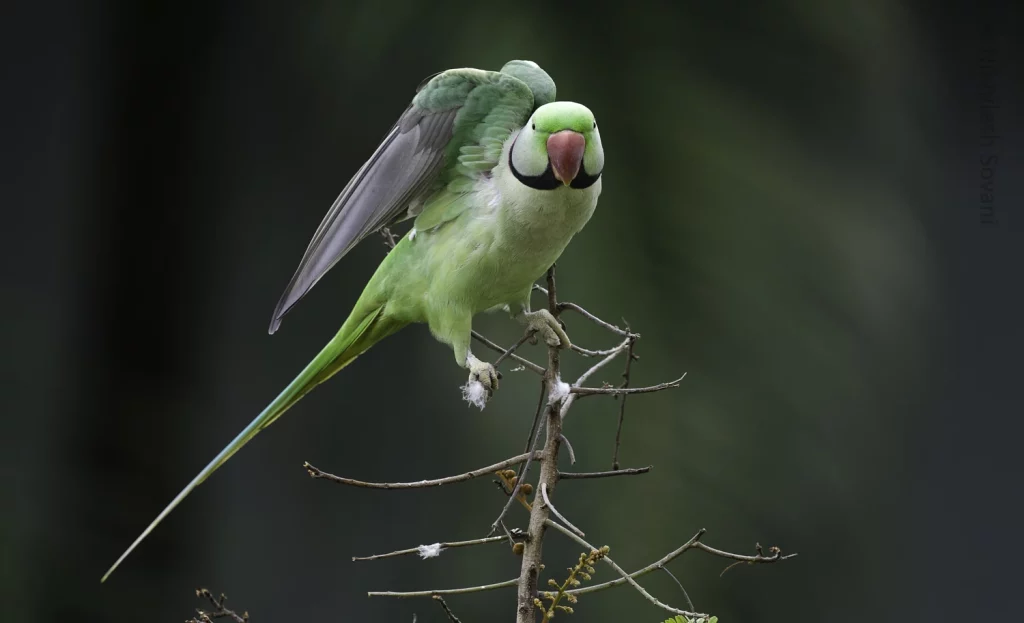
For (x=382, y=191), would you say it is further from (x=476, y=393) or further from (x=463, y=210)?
(x=476, y=393)

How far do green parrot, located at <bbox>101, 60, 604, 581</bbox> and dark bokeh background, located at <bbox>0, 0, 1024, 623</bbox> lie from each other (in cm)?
63

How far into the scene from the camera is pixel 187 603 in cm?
174

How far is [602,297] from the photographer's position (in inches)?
63.5

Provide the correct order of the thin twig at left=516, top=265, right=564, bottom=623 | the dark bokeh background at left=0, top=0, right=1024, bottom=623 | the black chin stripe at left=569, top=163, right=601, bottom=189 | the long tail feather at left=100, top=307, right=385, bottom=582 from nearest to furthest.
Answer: the thin twig at left=516, top=265, right=564, bottom=623
the black chin stripe at left=569, top=163, right=601, bottom=189
the long tail feather at left=100, top=307, right=385, bottom=582
the dark bokeh background at left=0, top=0, right=1024, bottom=623

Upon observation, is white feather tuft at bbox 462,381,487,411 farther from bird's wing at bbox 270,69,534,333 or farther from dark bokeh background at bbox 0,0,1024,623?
dark bokeh background at bbox 0,0,1024,623

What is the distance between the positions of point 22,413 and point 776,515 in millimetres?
1370

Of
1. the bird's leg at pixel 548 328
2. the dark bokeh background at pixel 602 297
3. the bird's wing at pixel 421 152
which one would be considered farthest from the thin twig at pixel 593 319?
the dark bokeh background at pixel 602 297

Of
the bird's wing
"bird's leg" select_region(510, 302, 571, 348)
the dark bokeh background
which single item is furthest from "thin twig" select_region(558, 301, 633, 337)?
the dark bokeh background

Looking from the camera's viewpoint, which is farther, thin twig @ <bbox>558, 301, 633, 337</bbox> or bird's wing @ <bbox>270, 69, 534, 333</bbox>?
bird's wing @ <bbox>270, 69, 534, 333</bbox>

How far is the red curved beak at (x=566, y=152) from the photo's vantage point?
81cm

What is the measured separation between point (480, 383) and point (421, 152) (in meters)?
0.25

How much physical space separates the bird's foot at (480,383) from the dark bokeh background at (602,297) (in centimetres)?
64

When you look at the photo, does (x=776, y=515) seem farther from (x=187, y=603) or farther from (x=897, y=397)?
(x=187, y=603)

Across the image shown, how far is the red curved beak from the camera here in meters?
0.81
